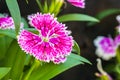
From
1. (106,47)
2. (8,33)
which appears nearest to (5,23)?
(8,33)

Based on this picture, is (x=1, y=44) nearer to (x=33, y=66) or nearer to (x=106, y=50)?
(x=33, y=66)

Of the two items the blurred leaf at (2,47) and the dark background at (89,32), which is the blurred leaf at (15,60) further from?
the dark background at (89,32)

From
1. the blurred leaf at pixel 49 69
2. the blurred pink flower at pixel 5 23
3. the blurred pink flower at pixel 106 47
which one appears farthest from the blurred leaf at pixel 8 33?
the blurred pink flower at pixel 106 47

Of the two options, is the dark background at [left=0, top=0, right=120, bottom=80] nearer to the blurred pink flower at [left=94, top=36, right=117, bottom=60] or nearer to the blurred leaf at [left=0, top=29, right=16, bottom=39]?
the blurred pink flower at [left=94, top=36, right=117, bottom=60]

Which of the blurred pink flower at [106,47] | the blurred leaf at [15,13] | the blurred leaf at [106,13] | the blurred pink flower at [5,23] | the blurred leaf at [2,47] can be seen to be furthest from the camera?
the blurred leaf at [106,13]

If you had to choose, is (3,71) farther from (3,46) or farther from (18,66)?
(3,46)
